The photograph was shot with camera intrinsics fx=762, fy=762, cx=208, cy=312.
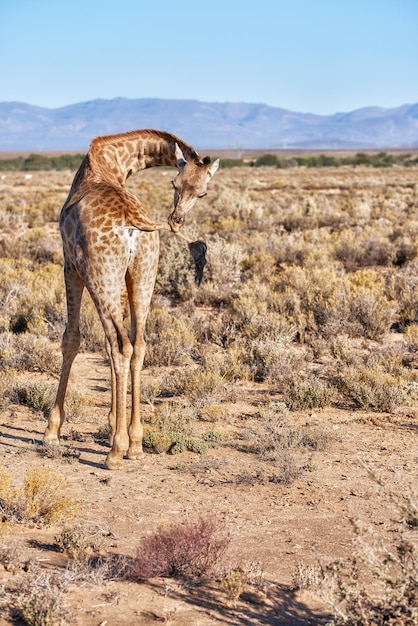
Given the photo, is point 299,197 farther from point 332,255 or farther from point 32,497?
point 32,497

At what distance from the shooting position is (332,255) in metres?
15.7

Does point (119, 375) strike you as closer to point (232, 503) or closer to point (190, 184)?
point (232, 503)

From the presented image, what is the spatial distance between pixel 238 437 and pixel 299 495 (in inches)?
55.4

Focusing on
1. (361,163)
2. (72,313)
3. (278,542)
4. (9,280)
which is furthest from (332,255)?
(361,163)

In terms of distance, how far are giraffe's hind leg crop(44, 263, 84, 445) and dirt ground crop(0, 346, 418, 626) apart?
19 centimetres

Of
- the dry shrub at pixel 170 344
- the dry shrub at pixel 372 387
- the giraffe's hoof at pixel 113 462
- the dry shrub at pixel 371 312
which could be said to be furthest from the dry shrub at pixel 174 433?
the dry shrub at pixel 371 312

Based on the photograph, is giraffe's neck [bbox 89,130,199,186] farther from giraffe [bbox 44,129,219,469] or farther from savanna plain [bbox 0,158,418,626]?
savanna plain [bbox 0,158,418,626]

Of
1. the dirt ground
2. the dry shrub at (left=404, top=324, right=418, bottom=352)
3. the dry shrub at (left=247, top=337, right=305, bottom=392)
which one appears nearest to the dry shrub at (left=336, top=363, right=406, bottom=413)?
the dirt ground

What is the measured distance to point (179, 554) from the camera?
14.4ft

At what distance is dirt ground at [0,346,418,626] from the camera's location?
4.11 m

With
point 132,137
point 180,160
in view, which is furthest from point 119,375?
point 132,137

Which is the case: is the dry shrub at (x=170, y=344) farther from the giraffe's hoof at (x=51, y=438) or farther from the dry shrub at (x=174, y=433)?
the giraffe's hoof at (x=51, y=438)

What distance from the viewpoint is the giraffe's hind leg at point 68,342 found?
6684mm

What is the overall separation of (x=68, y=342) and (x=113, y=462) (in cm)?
124
